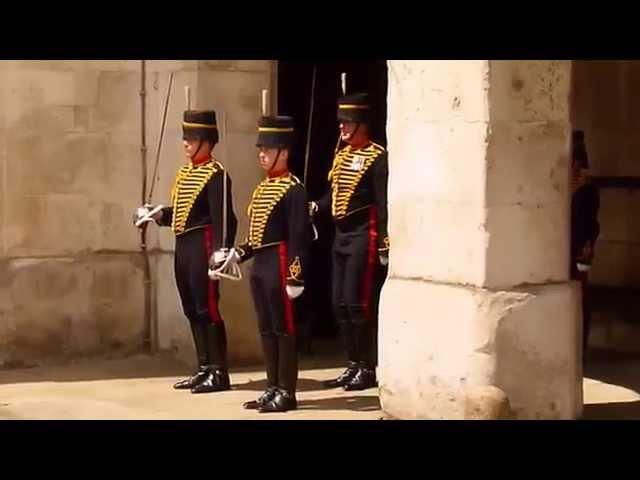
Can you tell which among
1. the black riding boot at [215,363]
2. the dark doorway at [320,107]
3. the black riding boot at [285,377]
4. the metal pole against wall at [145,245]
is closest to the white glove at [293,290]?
the black riding boot at [285,377]

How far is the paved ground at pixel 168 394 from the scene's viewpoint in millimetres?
8688

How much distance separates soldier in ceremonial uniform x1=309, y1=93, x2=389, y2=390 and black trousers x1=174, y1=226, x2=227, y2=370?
0.71m

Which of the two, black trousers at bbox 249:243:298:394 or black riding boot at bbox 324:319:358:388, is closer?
black trousers at bbox 249:243:298:394

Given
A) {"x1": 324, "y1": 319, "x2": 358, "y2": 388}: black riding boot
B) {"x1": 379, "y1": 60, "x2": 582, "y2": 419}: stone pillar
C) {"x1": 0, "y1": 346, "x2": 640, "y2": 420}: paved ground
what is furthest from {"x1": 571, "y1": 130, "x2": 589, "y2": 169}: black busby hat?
{"x1": 379, "y1": 60, "x2": 582, "y2": 419}: stone pillar

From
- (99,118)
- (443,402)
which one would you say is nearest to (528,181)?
(443,402)

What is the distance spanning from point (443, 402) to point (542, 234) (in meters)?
0.96

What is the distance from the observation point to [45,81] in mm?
10438

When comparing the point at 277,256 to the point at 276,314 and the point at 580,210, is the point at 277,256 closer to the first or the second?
the point at 276,314

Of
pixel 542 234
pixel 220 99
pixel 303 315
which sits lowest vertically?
pixel 303 315

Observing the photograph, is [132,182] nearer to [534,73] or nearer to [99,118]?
[99,118]

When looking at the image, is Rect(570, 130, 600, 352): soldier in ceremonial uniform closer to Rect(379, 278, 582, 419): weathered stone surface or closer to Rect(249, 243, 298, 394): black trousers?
Rect(379, 278, 582, 419): weathered stone surface

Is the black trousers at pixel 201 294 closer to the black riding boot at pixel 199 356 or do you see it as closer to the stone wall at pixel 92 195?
the black riding boot at pixel 199 356

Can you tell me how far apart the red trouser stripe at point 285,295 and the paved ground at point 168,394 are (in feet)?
1.59

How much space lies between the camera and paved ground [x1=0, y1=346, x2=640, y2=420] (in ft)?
28.5
